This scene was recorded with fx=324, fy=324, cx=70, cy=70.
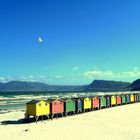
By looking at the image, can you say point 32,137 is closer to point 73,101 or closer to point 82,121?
point 82,121

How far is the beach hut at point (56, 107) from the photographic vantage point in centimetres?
4256

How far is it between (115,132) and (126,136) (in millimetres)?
2347

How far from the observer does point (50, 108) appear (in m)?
42.4

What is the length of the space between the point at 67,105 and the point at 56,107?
2.98 metres

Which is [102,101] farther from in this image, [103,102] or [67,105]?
[67,105]

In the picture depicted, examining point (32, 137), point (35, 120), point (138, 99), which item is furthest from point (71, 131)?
point (138, 99)

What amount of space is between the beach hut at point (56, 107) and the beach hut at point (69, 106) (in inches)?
28.4

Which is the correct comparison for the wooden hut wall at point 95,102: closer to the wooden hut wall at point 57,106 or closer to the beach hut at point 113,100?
the beach hut at point 113,100

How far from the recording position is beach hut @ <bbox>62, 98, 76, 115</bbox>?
45809mm

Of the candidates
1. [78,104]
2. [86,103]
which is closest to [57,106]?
[78,104]

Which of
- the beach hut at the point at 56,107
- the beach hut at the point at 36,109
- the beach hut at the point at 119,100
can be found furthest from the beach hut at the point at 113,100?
the beach hut at the point at 36,109

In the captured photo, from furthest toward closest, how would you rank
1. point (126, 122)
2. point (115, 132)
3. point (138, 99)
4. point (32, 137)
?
1. point (138, 99)
2. point (126, 122)
3. point (115, 132)
4. point (32, 137)

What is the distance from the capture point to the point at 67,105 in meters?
46.2

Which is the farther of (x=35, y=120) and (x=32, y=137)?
(x=35, y=120)
